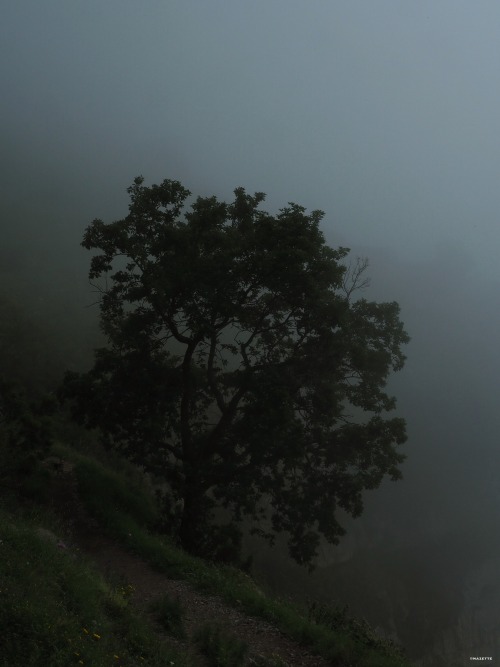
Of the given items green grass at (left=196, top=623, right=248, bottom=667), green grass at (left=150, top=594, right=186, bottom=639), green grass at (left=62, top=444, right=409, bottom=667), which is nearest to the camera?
green grass at (left=196, top=623, right=248, bottom=667)

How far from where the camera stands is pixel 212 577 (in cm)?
1397

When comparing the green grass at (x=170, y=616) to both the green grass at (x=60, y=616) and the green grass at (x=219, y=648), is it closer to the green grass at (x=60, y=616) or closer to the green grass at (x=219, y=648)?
the green grass at (x=219, y=648)

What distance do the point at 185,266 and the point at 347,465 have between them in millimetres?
8468

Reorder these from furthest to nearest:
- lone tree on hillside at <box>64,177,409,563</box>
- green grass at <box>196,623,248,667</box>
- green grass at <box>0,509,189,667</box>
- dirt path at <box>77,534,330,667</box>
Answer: lone tree on hillside at <box>64,177,409,563</box>, dirt path at <box>77,534,330,667</box>, green grass at <box>196,623,248,667</box>, green grass at <box>0,509,189,667</box>

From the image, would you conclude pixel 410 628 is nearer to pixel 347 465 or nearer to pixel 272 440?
pixel 347 465

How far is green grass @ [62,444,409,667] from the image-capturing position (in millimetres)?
11055

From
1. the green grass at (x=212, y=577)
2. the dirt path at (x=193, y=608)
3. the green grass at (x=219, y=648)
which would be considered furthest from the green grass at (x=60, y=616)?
the green grass at (x=212, y=577)

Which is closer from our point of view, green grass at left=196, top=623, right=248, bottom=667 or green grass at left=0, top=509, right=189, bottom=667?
green grass at left=0, top=509, right=189, bottom=667

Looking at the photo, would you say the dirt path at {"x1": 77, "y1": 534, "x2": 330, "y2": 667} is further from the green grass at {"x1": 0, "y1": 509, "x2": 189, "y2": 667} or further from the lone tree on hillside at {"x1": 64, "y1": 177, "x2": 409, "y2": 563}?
the lone tree on hillside at {"x1": 64, "y1": 177, "x2": 409, "y2": 563}

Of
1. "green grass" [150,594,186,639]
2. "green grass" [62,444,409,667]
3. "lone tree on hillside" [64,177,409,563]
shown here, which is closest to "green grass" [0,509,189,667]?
"green grass" [150,594,186,639]

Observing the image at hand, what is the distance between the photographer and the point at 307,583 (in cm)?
3278

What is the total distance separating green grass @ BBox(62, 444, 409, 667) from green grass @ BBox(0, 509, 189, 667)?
3.24 meters

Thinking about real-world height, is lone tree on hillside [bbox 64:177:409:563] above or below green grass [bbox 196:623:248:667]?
above

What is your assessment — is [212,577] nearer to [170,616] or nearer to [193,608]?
[193,608]
